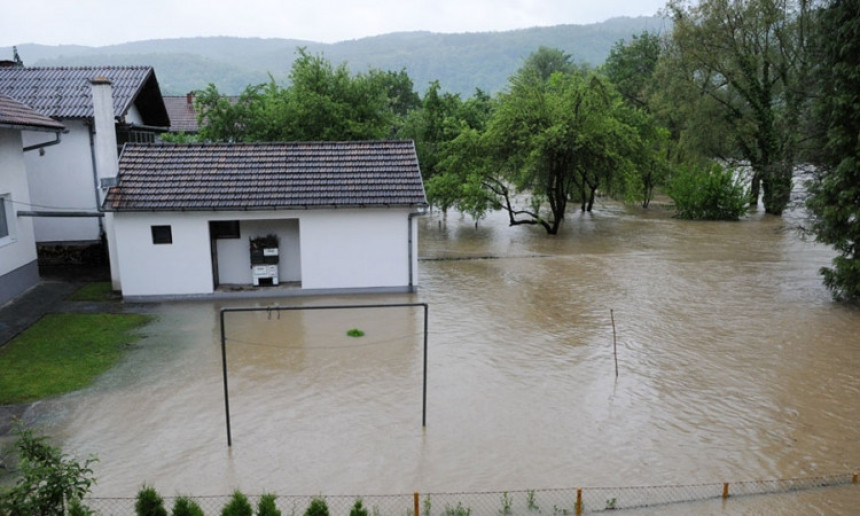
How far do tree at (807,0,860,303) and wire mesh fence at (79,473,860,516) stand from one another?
9.84 m

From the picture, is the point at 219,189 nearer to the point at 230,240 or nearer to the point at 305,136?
the point at 230,240

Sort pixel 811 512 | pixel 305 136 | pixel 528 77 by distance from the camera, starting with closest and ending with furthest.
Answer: pixel 811 512
pixel 305 136
pixel 528 77

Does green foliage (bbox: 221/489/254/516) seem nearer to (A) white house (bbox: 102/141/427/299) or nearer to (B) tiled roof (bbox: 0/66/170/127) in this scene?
(A) white house (bbox: 102/141/427/299)

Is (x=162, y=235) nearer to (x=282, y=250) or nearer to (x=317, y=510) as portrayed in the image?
(x=282, y=250)

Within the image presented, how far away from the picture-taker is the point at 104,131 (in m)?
17.4

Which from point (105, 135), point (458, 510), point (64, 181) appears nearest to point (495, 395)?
point (458, 510)

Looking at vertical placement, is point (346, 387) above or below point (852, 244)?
below

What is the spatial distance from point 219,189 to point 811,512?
14.9 m

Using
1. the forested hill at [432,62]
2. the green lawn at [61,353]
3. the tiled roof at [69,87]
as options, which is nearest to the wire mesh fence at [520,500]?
the green lawn at [61,353]

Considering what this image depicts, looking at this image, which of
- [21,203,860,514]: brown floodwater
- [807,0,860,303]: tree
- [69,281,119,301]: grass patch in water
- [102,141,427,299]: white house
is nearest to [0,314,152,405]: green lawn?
[21,203,860,514]: brown floodwater

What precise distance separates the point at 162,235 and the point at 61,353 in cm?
461

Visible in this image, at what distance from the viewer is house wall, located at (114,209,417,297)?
17.4 meters

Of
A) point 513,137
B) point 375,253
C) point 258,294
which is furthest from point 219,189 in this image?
point 513,137

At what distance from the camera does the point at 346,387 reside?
1229 centimetres
